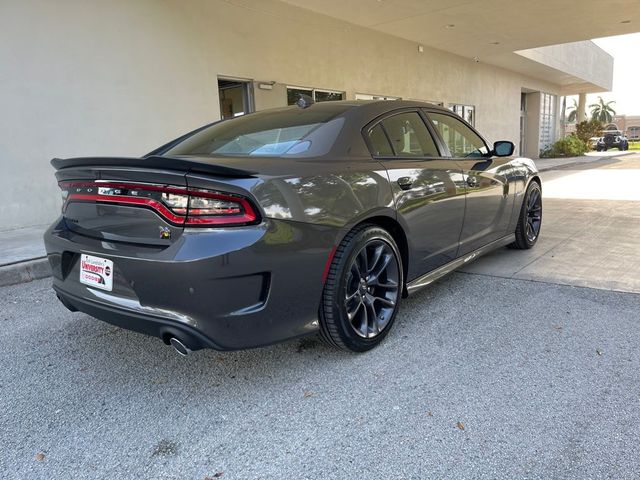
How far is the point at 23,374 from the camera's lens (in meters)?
2.80

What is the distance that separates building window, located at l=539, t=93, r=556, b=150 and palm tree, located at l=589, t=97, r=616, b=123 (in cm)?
7537

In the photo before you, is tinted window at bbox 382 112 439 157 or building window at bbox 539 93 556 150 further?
building window at bbox 539 93 556 150

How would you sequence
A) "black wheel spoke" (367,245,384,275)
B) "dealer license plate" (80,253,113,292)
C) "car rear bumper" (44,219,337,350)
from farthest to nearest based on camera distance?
"black wheel spoke" (367,245,384,275) < "dealer license plate" (80,253,113,292) < "car rear bumper" (44,219,337,350)

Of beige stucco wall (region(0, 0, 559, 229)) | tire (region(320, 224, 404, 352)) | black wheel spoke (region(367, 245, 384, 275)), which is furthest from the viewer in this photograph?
beige stucco wall (region(0, 0, 559, 229))

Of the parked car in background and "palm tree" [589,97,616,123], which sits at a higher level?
"palm tree" [589,97,616,123]

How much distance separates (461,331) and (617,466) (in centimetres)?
138

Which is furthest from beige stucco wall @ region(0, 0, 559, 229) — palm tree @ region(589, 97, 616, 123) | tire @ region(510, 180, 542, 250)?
palm tree @ region(589, 97, 616, 123)

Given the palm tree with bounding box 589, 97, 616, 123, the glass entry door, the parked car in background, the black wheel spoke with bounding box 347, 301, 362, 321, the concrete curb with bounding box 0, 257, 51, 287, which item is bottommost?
the concrete curb with bounding box 0, 257, 51, 287

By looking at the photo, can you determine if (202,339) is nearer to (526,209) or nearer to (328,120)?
(328,120)

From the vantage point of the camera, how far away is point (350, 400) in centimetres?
243

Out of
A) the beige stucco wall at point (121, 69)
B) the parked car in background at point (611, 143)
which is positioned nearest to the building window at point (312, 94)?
the beige stucco wall at point (121, 69)

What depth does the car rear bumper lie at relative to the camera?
2125 mm

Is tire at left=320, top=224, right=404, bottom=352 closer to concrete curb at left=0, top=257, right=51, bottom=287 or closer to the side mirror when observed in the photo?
the side mirror

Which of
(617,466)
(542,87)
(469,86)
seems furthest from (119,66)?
(542,87)
